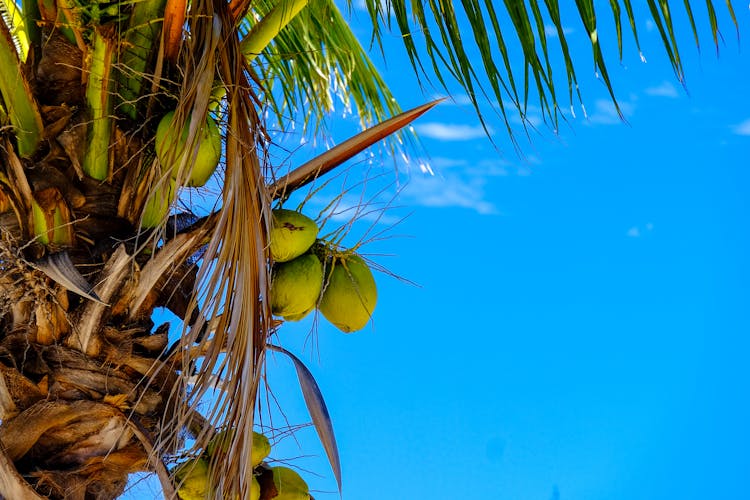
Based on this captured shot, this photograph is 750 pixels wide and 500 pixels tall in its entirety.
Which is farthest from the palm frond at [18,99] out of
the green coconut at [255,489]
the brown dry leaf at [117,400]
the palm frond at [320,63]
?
the palm frond at [320,63]

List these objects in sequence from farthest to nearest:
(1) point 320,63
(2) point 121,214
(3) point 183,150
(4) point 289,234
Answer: (1) point 320,63 < (2) point 121,214 < (4) point 289,234 < (3) point 183,150

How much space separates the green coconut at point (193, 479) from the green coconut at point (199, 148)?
41 cm

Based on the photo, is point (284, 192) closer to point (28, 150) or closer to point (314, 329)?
point (314, 329)

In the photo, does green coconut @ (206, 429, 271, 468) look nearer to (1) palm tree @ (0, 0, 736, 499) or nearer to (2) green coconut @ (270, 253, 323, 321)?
(1) palm tree @ (0, 0, 736, 499)

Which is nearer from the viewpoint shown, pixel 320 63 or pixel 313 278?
pixel 313 278

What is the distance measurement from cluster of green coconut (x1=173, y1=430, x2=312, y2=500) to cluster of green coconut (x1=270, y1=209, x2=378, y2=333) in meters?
0.21

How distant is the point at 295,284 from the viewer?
4.03 feet

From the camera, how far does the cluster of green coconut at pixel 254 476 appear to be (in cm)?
115

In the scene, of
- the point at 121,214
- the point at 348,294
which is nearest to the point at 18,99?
the point at 121,214

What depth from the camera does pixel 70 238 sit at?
1.22 m

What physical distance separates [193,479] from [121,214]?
411 mm

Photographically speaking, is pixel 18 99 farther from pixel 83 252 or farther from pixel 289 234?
pixel 289 234

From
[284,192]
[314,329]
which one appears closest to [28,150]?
[284,192]

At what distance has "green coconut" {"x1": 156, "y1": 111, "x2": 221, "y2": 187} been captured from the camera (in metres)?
1.09
